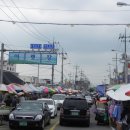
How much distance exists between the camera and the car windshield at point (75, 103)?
2772cm

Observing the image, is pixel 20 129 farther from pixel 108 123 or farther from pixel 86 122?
pixel 108 123

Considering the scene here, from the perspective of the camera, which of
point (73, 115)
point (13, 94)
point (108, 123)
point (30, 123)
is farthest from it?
point (13, 94)

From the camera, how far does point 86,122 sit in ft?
90.3

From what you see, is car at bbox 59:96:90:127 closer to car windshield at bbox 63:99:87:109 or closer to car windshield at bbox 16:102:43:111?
car windshield at bbox 63:99:87:109

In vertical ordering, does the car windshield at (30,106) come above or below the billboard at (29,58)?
below

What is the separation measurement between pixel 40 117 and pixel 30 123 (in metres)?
0.65

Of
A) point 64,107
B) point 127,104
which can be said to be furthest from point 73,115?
point 127,104

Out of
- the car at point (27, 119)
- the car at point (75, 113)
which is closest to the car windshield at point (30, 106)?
the car at point (27, 119)

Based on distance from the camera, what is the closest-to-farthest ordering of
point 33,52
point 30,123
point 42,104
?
point 30,123, point 42,104, point 33,52

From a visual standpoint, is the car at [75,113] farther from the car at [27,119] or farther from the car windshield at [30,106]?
the car at [27,119]

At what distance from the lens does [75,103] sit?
92.1 ft

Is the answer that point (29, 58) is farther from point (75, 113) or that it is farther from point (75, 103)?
point (75, 113)

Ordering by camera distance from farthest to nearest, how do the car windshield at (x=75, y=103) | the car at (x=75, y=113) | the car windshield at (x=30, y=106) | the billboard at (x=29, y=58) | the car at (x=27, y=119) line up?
the billboard at (x=29, y=58)
the car windshield at (x=75, y=103)
the car at (x=75, y=113)
the car windshield at (x=30, y=106)
the car at (x=27, y=119)

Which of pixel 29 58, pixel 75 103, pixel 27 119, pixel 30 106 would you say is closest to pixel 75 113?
pixel 75 103
